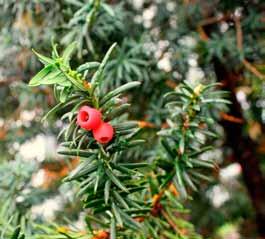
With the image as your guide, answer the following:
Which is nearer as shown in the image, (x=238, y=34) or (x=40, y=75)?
(x=40, y=75)

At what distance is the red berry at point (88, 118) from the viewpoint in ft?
1.16

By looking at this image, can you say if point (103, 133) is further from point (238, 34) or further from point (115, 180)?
point (238, 34)

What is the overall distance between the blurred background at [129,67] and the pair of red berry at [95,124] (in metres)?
0.18

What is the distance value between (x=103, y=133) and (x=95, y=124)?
13mm

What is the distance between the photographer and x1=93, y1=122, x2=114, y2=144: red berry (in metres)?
0.37

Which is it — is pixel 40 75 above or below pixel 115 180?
above

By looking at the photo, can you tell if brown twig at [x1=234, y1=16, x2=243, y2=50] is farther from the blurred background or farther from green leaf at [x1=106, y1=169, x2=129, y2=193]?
green leaf at [x1=106, y1=169, x2=129, y2=193]

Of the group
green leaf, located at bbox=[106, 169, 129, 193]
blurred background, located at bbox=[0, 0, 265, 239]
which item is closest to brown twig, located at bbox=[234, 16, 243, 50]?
blurred background, located at bbox=[0, 0, 265, 239]

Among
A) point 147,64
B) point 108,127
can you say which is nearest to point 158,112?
point 147,64

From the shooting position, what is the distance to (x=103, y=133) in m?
0.37

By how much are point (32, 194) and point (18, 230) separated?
0.65 ft

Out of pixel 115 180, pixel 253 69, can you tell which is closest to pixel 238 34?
pixel 253 69

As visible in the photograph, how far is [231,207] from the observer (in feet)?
3.34

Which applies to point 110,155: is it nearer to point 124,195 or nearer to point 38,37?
point 124,195
